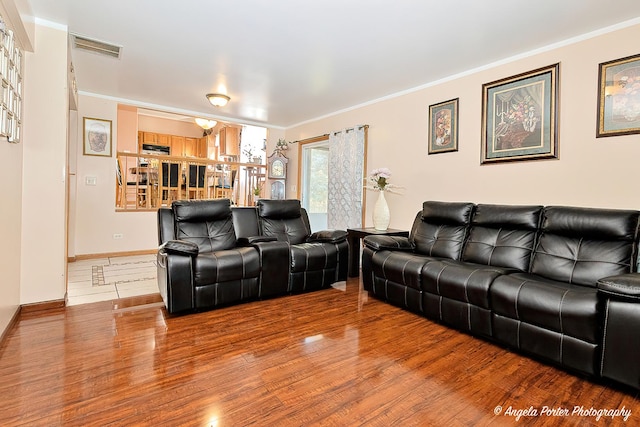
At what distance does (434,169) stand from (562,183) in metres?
1.35

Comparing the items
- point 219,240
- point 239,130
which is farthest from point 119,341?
point 239,130

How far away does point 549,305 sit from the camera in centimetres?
202

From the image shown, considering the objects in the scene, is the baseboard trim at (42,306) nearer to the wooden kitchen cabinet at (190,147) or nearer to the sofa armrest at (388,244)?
the sofa armrest at (388,244)

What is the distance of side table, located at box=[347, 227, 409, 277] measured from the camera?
13.1 feet

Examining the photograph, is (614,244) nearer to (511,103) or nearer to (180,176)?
(511,103)

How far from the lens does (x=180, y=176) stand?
238 inches

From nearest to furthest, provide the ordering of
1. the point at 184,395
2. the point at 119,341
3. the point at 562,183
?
the point at 184,395
the point at 119,341
the point at 562,183

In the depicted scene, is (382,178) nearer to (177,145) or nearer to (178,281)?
(178,281)

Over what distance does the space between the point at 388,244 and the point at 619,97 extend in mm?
2230

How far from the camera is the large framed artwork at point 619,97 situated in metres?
2.54

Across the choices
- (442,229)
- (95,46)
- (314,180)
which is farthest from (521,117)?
(95,46)

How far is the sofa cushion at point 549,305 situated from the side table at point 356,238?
170 cm

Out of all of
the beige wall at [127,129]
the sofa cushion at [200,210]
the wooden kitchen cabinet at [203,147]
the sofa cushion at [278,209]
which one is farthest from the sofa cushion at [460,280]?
the wooden kitchen cabinet at [203,147]

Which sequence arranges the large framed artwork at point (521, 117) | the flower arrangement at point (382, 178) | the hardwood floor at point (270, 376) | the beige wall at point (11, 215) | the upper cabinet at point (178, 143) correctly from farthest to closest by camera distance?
the upper cabinet at point (178, 143) < the flower arrangement at point (382, 178) < the large framed artwork at point (521, 117) < the beige wall at point (11, 215) < the hardwood floor at point (270, 376)
